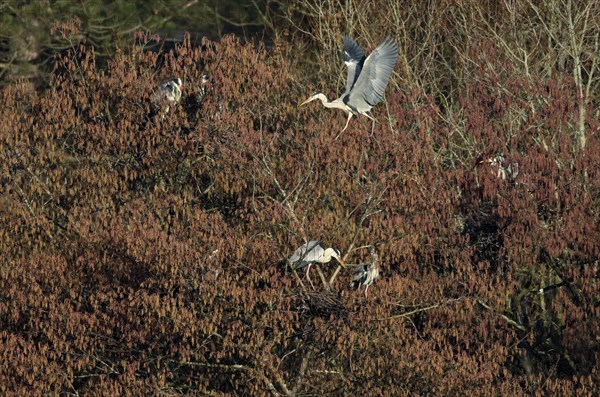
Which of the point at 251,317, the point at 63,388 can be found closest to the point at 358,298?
the point at 251,317

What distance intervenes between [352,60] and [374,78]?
0.38 m

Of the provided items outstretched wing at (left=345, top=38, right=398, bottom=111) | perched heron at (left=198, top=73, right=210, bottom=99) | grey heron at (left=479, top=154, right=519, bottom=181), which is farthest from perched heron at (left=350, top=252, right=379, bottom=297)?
perched heron at (left=198, top=73, right=210, bottom=99)

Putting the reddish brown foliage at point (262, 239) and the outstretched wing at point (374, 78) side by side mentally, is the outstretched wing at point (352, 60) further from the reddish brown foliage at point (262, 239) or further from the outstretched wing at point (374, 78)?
the reddish brown foliage at point (262, 239)

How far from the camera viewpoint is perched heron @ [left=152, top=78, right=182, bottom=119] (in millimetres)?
18922

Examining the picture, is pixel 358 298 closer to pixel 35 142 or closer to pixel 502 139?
pixel 502 139

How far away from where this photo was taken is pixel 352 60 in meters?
19.3

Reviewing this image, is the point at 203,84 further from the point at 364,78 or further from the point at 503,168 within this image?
the point at 503,168

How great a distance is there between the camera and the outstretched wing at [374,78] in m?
19.0

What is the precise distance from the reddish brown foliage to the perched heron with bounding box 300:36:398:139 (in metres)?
0.25

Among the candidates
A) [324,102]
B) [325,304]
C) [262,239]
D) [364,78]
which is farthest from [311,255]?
[364,78]

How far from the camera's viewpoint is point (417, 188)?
1814 centimetres

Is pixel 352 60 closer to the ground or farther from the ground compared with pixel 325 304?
farther from the ground

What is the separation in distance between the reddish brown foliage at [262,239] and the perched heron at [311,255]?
0.23 m

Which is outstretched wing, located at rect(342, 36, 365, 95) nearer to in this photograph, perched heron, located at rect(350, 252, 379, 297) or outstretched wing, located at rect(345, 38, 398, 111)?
outstretched wing, located at rect(345, 38, 398, 111)
